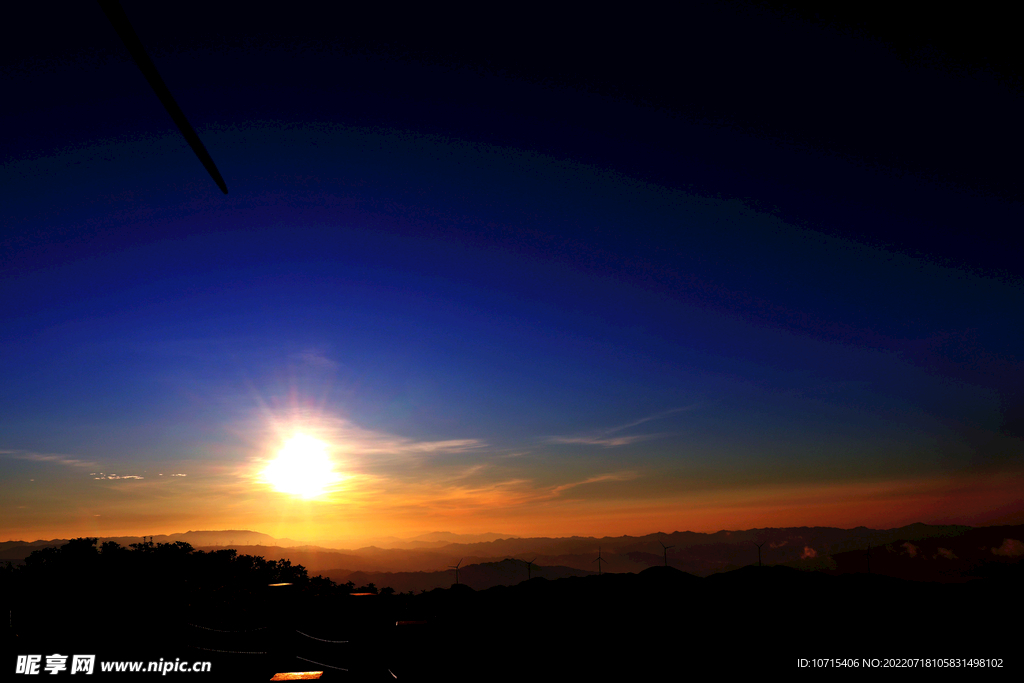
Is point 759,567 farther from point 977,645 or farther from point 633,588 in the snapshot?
point 977,645

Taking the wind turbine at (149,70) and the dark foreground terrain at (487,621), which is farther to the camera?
the dark foreground terrain at (487,621)

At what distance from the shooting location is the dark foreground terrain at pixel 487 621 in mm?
9266

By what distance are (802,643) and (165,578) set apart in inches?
2482

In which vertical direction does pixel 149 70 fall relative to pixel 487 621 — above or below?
above

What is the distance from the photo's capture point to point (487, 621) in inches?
917

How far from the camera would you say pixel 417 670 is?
912 centimetres

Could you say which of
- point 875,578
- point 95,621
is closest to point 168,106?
point 95,621

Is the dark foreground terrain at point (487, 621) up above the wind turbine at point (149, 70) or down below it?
below

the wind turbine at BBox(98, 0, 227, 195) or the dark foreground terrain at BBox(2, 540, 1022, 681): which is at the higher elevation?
the wind turbine at BBox(98, 0, 227, 195)

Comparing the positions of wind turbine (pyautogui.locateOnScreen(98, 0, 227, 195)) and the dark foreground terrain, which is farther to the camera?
the dark foreground terrain

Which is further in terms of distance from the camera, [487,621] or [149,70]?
[487,621]

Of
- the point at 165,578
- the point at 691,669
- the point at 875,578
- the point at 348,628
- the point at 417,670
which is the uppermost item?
the point at 348,628

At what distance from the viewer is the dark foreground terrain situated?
30.4 ft

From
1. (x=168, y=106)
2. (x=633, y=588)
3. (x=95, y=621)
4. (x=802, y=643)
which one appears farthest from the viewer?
(x=633, y=588)
